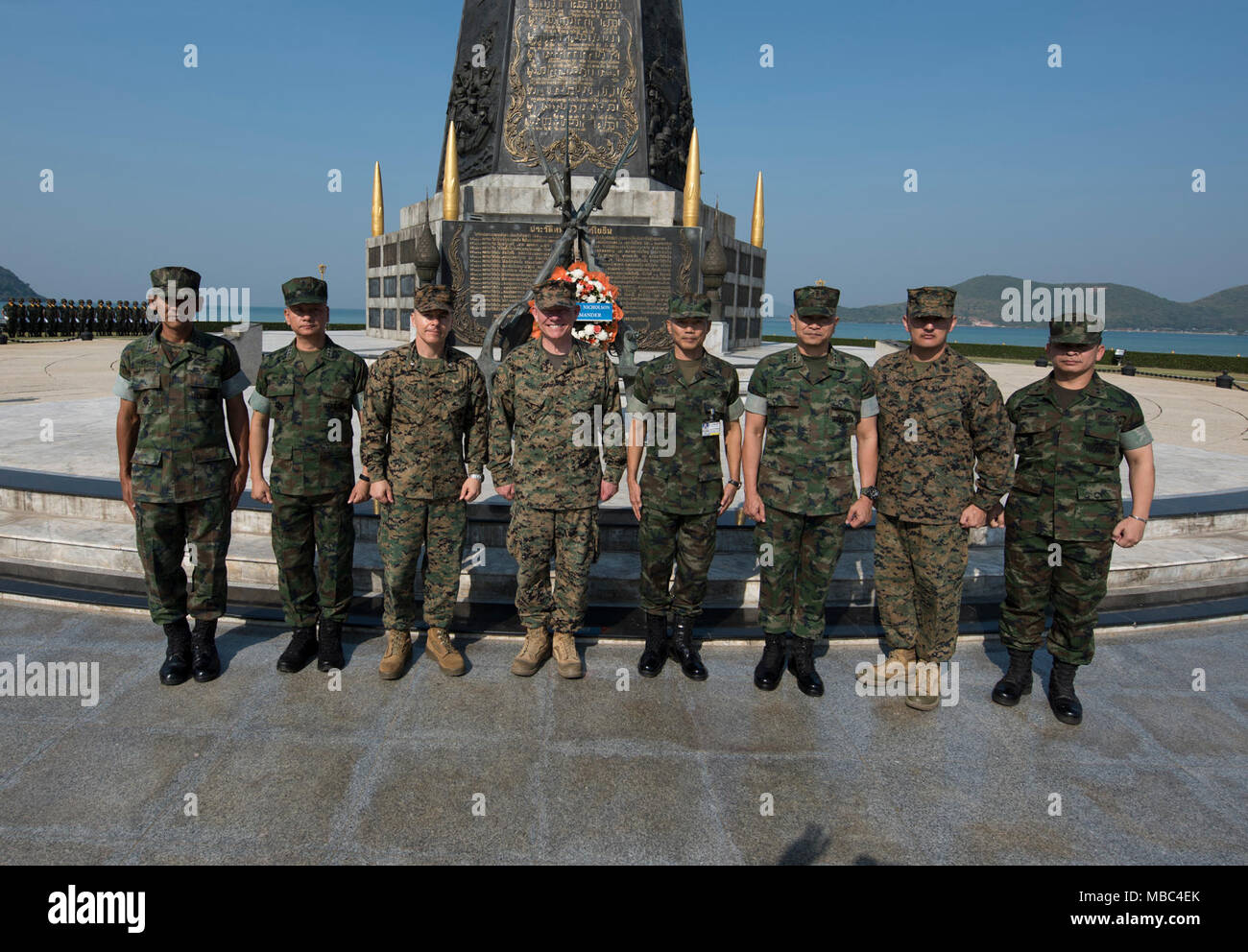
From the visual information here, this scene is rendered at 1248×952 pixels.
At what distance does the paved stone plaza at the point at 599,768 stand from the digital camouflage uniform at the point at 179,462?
0.49m

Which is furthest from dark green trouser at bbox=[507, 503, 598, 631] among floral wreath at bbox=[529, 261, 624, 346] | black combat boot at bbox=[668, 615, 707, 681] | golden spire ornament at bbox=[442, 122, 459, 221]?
golden spire ornament at bbox=[442, 122, 459, 221]

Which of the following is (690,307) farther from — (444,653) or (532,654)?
(444,653)

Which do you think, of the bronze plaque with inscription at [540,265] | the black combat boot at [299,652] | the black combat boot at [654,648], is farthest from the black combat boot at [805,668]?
the bronze plaque with inscription at [540,265]

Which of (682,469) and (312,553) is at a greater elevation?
(682,469)

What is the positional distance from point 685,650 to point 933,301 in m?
2.18

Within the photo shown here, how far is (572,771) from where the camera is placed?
10.2 feet

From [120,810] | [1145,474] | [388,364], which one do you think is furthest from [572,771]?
[1145,474]

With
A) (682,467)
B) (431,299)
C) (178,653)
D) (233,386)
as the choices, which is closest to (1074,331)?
(682,467)

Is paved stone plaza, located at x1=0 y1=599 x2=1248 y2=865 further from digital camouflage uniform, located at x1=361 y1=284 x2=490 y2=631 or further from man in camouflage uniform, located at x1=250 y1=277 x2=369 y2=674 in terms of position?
digital camouflage uniform, located at x1=361 y1=284 x2=490 y2=631

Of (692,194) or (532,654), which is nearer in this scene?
(532,654)

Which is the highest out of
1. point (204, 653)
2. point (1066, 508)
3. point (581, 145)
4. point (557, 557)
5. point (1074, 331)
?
point (581, 145)

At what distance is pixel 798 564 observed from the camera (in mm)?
4004
